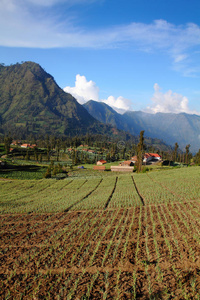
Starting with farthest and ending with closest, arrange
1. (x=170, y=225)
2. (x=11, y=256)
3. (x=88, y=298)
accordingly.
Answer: (x=170, y=225), (x=11, y=256), (x=88, y=298)

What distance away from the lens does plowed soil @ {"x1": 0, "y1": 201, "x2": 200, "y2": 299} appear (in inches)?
378

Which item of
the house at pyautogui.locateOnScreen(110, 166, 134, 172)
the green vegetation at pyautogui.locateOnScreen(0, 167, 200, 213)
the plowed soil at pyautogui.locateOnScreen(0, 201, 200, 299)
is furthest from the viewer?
the house at pyautogui.locateOnScreen(110, 166, 134, 172)

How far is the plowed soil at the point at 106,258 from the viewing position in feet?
31.5

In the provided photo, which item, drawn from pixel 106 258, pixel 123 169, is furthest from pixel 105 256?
pixel 123 169

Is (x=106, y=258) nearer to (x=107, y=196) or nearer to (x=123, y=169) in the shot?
(x=107, y=196)

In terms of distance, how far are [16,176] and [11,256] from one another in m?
77.7

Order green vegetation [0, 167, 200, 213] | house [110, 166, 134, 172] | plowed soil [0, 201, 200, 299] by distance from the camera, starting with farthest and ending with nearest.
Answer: house [110, 166, 134, 172] → green vegetation [0, 167, 200, 213] → plowed soil [0, 201, 200, 299]

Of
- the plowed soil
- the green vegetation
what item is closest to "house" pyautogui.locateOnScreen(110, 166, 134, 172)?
the green vegetation

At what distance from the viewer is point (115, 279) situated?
10289 mm

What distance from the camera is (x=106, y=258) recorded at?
40.7 feet

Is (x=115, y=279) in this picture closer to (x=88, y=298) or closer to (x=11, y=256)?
(x=88, y=298)

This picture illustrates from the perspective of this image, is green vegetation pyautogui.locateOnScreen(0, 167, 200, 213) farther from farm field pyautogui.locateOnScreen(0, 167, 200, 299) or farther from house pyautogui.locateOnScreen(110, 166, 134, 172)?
house pyautogui.locateOnScreen(110, 166, 134, 172)

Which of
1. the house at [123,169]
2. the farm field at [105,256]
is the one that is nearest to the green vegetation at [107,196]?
the farm field at [105,256]

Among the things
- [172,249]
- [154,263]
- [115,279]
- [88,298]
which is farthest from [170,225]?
[88,298]
